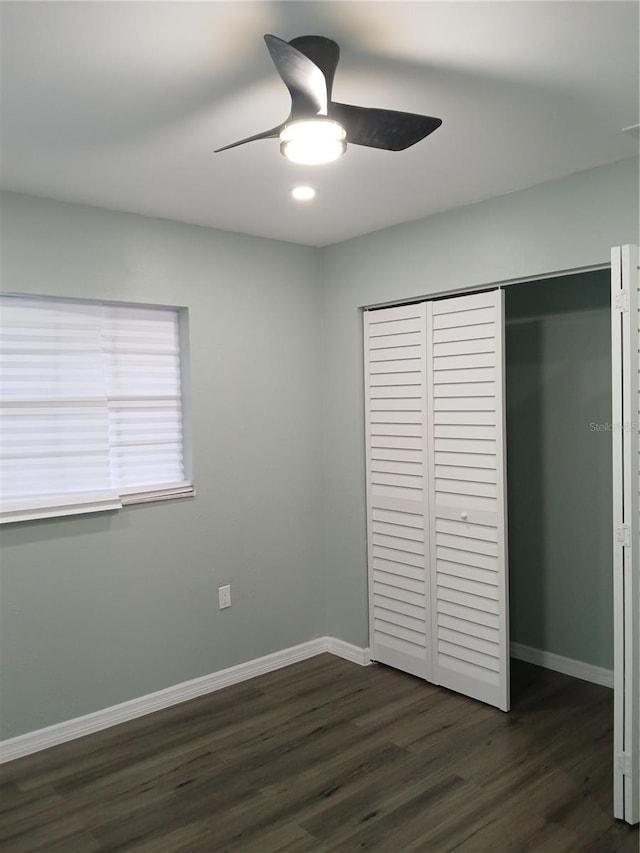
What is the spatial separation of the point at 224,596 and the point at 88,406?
4.22 feet

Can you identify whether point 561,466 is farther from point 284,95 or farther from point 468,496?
point 284,95

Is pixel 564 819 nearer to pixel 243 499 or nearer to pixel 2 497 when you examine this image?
pixel 243 499

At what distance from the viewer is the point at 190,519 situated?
3.63m

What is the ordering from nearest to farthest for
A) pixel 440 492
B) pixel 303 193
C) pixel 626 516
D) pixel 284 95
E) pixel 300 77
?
pixel 300 77, pixel 284 95, pixel 626 516, pixel 303 193, pixel 440 492

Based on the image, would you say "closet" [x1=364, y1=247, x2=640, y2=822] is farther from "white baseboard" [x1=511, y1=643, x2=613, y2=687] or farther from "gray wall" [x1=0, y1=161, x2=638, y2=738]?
"white baseboard" [x1=511, y1=643, x2=613, y2=687]

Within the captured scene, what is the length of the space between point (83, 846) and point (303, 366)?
264 cm

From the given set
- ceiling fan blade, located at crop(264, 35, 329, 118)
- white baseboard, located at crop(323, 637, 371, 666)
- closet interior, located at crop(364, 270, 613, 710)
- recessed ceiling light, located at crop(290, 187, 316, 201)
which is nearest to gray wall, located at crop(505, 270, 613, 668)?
closet interior, located at crop(364, 270, 613, 710)

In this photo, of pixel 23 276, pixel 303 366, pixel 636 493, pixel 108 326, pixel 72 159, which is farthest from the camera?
pixel 303 366

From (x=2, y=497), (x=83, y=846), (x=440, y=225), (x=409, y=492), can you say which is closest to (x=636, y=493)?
(x=409, y=492)

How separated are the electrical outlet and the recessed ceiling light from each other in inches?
82.5

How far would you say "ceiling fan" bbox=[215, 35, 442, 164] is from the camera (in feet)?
5.67

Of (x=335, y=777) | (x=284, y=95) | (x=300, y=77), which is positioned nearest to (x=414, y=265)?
(x=284, y=95)

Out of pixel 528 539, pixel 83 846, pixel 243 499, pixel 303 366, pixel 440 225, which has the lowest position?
pixel 83 846

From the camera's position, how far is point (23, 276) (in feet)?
9.96
